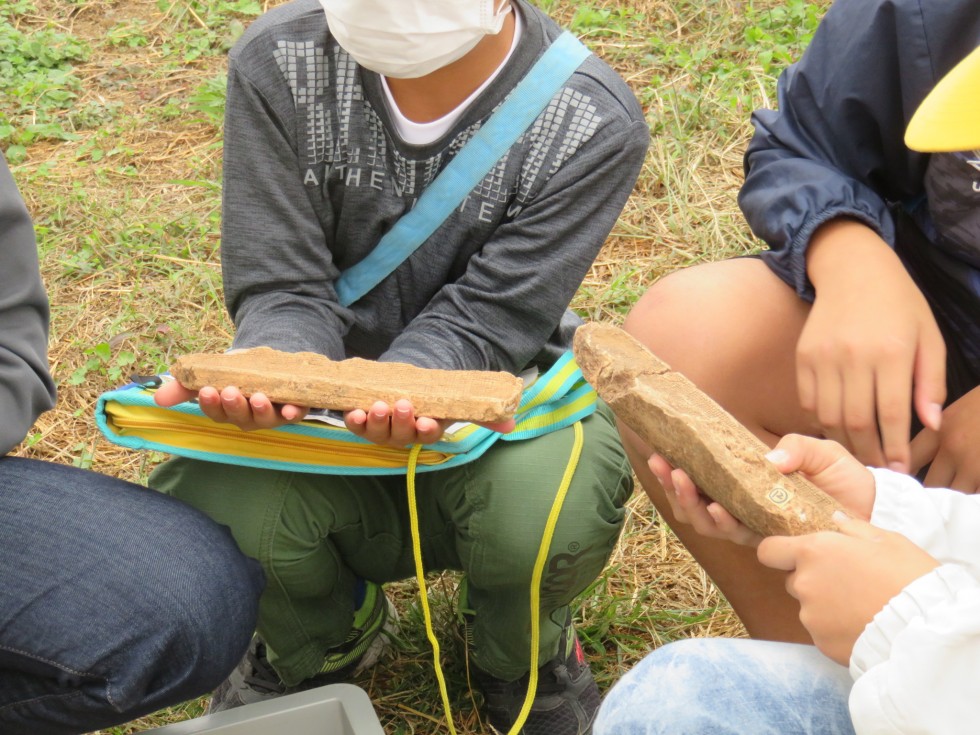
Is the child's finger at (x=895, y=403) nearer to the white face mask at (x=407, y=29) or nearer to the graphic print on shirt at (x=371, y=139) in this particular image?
the graphic print on shirt at (x=371, y=139)

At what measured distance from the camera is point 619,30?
3.39 metres

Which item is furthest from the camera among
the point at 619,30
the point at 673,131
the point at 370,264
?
the point at 619,30

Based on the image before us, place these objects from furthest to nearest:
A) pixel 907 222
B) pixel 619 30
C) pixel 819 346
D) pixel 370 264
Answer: pixel 619 30 → pixel 370 264 → pixel 907 222 → pixel 819 346

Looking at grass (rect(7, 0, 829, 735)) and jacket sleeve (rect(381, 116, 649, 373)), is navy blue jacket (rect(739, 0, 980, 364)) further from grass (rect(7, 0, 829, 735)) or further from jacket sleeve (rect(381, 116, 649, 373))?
grass (rect(7, 0, 829, 735))

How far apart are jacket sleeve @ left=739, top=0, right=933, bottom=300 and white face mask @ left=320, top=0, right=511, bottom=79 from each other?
41 centimetres

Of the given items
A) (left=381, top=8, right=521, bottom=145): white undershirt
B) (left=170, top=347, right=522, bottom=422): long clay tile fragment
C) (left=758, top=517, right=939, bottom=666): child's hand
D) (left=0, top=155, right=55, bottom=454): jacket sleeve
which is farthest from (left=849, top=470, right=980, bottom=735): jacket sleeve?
(left=0, top=155, right=55, bottom=454): jacket sleeve

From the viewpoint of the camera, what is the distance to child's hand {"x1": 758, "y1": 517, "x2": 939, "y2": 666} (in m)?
1.00

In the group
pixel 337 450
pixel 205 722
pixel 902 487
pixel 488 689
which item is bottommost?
pixel 488 689

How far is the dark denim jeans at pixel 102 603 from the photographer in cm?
129

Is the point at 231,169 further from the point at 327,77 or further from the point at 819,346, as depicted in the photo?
the point at 819,346

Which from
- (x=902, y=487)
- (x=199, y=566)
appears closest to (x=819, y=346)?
(x=902, y=487)

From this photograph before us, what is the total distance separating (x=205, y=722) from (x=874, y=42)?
1190 mm

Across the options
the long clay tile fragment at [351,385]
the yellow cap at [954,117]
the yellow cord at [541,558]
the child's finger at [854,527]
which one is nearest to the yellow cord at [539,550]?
the yellow cord at [541,558]

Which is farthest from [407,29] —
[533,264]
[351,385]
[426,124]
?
[351,385]
